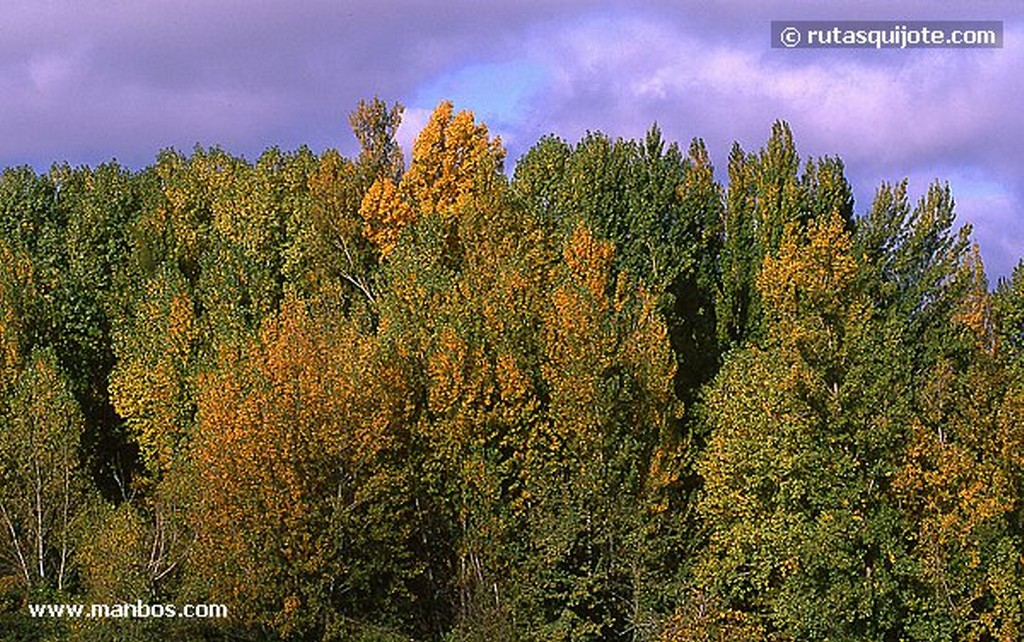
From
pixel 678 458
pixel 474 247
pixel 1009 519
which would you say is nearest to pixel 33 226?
pixel 474 247

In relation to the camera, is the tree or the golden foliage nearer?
the tree

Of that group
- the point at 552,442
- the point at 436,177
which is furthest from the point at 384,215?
the point at 552,442

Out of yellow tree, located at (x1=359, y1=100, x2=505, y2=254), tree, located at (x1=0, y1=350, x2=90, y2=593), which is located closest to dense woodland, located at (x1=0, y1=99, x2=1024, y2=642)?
tree, located at (x1=0, y1=350, x2=90, y2=593)

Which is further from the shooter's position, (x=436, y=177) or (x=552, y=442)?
(x=436, y=177)

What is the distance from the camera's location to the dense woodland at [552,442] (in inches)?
1412

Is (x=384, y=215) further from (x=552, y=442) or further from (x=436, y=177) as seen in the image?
(x=552, y=442)

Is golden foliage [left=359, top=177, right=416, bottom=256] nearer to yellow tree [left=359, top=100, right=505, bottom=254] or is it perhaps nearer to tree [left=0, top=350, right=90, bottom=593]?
yellow tree [left=359, top=100, right=505, bottom=254]

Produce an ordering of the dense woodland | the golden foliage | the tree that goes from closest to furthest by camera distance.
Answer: the dense woodland < the tree < the golden foliage

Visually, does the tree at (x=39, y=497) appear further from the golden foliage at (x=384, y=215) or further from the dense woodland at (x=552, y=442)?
the golden foliage at (x=384, y=215)

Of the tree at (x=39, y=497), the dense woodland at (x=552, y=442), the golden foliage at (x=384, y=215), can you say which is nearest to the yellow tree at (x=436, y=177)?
the golden foliage at (x=384, y=215)

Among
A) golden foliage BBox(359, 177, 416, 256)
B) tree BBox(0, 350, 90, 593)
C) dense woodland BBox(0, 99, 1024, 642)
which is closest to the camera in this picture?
dense woodland BBox(0, 99, 1024, 642)

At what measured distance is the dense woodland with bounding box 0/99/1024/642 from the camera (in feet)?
118

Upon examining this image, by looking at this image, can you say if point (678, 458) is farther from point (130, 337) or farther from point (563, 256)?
point (130, 337)

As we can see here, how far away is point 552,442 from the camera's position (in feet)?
131
